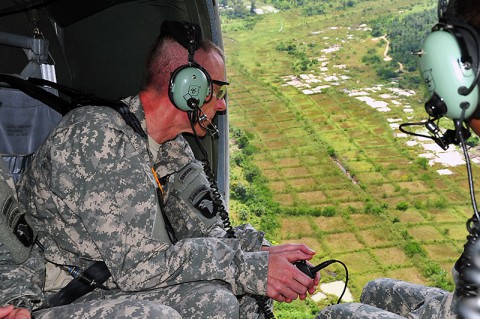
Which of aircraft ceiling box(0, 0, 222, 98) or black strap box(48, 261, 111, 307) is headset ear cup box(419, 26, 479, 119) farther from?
aircraft ceiling box(0, 0, 222, 98)

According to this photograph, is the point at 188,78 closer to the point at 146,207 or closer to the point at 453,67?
the point at 146,207

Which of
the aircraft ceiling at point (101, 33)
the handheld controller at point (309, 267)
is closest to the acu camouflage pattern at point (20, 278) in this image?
the handheld controller at point (309, 267)

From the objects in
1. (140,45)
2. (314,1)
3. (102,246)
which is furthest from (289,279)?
(314,1)

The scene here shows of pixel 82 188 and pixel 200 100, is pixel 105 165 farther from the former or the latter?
pixel 200 100

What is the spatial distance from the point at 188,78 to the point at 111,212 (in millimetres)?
433

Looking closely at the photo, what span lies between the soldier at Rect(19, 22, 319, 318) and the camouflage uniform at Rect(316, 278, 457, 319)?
0.22 metres

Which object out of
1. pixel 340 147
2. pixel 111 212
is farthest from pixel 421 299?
pixel 340 147

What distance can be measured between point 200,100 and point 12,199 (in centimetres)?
60

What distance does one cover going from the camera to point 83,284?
1.78m

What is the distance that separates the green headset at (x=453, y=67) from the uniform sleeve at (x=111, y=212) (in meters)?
0.83

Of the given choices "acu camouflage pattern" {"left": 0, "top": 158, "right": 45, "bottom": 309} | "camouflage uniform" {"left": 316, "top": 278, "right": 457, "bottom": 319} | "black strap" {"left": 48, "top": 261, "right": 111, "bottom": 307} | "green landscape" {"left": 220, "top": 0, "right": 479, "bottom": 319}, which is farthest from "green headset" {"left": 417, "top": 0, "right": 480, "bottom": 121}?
"green landscape" {"left": 220, "top": 0, "right": 479, "bottom": 319}

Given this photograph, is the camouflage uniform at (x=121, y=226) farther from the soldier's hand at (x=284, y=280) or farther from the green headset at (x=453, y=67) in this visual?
the green headset at (x=453, y=67)

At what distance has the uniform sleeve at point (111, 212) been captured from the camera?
5.42 feet

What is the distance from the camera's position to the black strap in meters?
1.77
